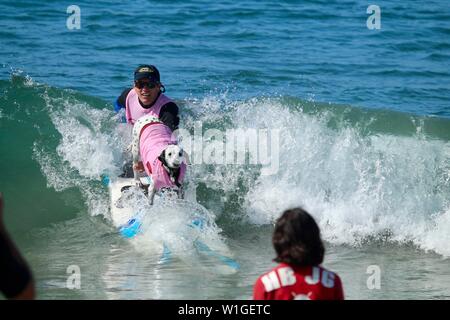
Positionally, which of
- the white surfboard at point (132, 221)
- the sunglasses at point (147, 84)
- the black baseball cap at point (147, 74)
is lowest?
the white surfboard at point (132, 221)

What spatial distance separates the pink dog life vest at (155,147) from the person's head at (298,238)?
3.62 meters

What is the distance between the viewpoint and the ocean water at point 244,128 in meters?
7.93

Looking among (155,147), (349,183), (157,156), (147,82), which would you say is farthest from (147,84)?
(349,183)

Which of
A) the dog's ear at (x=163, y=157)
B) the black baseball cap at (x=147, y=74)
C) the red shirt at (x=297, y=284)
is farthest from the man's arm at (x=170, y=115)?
the red shirt at (x=297, y=284)

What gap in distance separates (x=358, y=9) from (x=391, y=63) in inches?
138

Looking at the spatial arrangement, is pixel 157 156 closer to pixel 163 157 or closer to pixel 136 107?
pixel 163 157

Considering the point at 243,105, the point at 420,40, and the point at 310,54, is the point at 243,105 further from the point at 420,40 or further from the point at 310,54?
the point at 420,40

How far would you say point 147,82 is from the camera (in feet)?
28.9

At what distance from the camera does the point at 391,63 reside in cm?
1589

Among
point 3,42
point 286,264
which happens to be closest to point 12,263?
point 286,264

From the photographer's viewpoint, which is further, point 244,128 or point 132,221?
point 244,128

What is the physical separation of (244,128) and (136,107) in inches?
90.1

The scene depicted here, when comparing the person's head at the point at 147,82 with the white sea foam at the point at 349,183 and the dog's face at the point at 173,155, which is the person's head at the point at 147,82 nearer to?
the dog's face at the point at 173,155

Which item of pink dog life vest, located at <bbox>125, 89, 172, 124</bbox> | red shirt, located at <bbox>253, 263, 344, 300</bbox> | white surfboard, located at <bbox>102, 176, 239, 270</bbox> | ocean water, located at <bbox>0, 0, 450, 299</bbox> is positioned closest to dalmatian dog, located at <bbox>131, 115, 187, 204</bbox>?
white surfboard, located at <bbox>102, 176, 239, 270</bbox>
